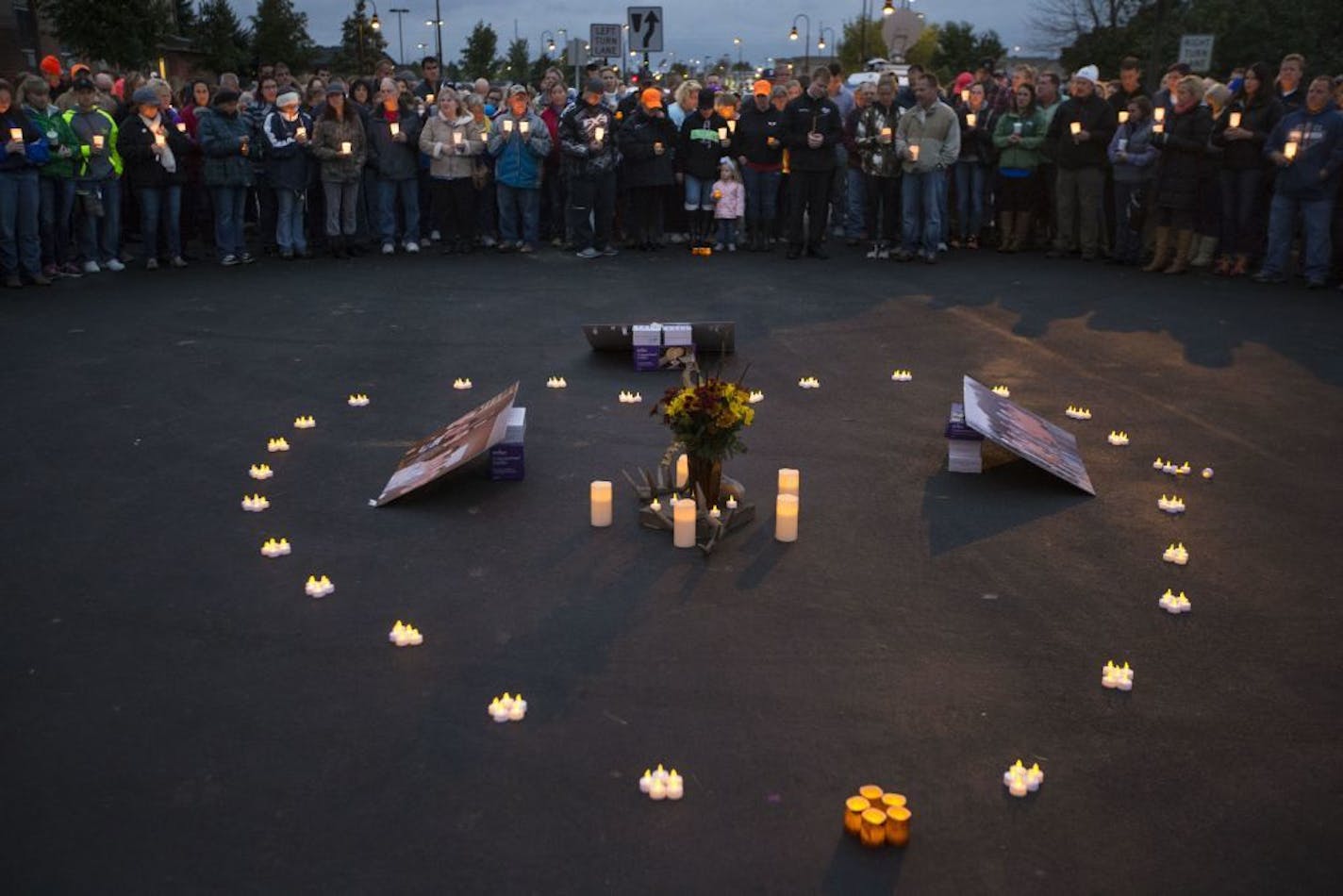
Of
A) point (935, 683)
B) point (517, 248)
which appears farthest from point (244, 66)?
point (935, 683)

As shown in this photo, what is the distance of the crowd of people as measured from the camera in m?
14.9

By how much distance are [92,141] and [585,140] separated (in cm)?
632

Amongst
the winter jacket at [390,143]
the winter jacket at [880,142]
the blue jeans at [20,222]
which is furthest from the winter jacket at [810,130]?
the blue jeans at [20,222]

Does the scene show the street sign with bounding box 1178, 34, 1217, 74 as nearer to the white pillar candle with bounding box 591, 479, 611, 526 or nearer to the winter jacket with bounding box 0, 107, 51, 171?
the winter jacket with bounding box 0, 107, 51, 171

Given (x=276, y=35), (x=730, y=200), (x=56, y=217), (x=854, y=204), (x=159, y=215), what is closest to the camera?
(x=56, y=217)

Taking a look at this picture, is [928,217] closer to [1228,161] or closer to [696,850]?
[1228,161]

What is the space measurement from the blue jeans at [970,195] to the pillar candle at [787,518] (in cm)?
1237

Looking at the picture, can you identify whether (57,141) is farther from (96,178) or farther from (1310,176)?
(1310,176)

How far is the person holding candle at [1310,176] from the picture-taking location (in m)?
14.2

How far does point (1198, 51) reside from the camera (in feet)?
73.9

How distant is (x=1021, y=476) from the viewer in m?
8.04

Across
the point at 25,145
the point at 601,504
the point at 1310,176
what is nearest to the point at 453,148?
the point at 25,145

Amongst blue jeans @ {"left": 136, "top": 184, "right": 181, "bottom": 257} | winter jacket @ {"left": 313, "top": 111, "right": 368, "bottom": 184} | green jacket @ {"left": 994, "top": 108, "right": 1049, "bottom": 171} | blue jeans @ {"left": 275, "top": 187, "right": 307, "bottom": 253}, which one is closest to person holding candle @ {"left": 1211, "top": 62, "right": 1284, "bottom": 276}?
green jacket @ {"left": 994, "top": 108, "right": 1049, "bottom": 171}

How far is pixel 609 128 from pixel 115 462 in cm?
1066
